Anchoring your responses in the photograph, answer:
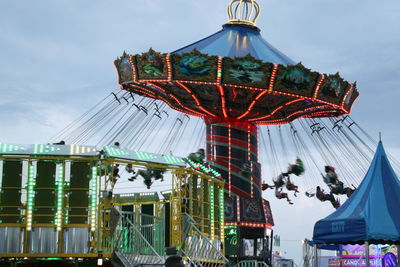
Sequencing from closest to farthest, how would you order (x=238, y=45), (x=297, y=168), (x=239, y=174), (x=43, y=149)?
(x=43, y=149)
(x=239, y=174)
(x=238, y=45)
(x=297, y=168)

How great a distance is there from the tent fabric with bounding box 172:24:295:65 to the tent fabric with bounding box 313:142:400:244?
1756 cm

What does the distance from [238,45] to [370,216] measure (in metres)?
21.1

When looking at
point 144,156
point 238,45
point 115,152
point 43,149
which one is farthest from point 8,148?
point 238,45

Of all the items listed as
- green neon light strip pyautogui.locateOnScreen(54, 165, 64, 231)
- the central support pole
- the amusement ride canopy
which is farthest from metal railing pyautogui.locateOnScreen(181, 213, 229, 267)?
the central support pole

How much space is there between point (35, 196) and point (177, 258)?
6.22 m

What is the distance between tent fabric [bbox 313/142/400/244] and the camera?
63.2 feet

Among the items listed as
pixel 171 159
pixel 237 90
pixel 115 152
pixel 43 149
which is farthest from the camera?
pixel 237 90

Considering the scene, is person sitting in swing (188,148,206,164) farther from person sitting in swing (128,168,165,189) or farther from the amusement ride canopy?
the amusement ride canopy

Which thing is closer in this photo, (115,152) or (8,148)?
(8,148)

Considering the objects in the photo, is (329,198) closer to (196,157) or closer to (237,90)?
(237,90)

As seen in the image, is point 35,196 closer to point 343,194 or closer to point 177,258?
point 177,258

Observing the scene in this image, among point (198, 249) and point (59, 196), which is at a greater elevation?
point (59, 196)

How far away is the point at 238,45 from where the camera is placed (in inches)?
1549

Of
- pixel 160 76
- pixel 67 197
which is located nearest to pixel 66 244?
pixel 67 197
